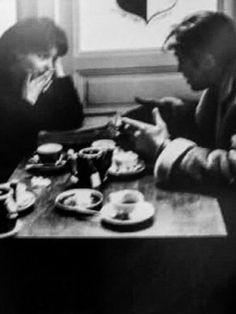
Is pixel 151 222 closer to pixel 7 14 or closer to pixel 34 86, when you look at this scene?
pixel 34 86

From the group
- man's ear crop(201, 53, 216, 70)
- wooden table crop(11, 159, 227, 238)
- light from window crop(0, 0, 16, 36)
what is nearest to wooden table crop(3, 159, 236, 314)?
wooden table crop(11, 159, 227, 238)

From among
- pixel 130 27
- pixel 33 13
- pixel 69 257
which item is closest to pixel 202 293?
pixel 69 257

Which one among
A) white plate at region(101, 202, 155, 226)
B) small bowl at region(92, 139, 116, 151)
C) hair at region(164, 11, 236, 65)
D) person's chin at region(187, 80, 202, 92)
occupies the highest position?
hair at region(164, 11, 236, 65)

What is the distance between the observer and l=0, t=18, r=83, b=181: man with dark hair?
1.84 meters

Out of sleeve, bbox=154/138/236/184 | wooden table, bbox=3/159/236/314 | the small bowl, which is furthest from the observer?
the small bowl

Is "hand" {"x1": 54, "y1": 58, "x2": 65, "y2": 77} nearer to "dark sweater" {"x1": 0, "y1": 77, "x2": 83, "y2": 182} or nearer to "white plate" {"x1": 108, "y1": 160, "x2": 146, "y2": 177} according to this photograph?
"dark sweater" {"x1": 0, "y1": 77, "x2": 83, "y2": 182}

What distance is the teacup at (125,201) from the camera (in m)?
1.28

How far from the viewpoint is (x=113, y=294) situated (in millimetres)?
1342

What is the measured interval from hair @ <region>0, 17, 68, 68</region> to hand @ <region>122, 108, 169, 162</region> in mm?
375

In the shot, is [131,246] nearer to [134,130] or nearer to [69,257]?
[69,257]

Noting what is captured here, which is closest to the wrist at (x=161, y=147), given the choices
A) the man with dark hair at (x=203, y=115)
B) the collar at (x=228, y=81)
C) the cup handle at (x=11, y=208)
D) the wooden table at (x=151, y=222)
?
the man with dark hair at (x=203, y=115)

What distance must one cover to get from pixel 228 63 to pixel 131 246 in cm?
71

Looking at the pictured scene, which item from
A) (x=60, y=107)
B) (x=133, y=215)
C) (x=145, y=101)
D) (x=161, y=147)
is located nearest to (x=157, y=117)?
(x=145, y=101)

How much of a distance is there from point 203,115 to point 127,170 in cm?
38
